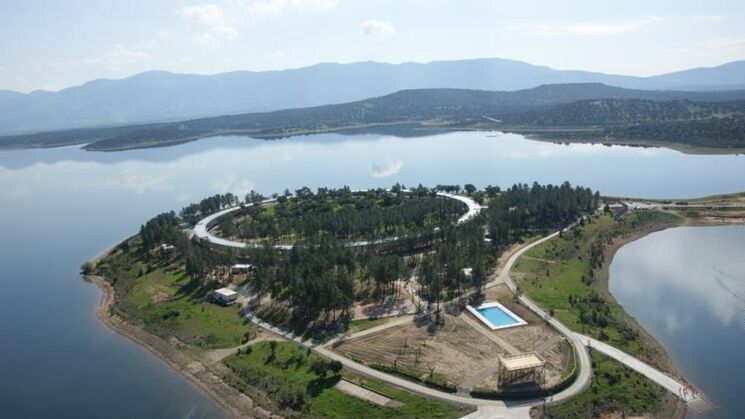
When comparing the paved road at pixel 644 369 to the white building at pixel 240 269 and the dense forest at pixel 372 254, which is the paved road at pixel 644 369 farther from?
the white building at pixel 240 269

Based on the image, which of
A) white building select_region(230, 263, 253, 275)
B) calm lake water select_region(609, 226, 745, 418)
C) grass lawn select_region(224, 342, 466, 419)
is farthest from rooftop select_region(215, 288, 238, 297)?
calm lake water select_region(609, 226, 745, 418)

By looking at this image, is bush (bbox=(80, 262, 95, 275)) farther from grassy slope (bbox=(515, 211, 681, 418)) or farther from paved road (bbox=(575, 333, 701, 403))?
paved road (bbox=(575, 333, 701, 403))

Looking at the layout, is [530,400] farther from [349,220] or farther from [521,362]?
[349,220]

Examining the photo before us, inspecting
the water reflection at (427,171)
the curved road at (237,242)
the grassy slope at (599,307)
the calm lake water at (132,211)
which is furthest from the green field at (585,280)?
the water reflection at (427,171)

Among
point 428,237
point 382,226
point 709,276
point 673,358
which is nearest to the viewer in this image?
point 673,358

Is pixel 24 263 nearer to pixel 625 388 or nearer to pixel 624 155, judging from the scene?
pixel 625 388

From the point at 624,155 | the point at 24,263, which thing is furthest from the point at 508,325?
the point at 624,155
